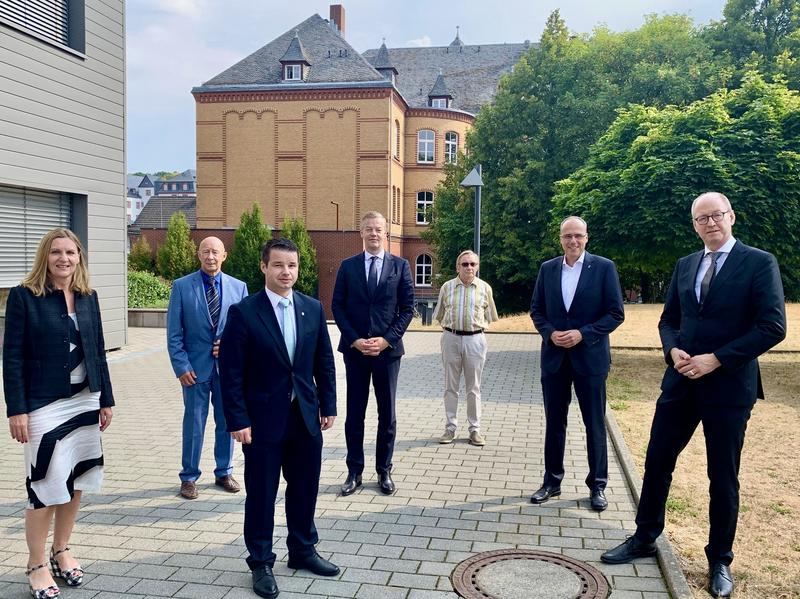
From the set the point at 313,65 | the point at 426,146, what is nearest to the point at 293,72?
the point at 313,65

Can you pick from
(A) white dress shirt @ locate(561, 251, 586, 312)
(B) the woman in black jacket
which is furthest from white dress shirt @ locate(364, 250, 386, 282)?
(B) the woman in black jacket

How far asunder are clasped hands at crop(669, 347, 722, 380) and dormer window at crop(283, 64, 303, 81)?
41103 mm

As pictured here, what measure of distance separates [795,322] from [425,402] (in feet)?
50.6

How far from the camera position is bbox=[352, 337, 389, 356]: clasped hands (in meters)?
6.11

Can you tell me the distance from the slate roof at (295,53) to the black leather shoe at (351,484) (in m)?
39.6

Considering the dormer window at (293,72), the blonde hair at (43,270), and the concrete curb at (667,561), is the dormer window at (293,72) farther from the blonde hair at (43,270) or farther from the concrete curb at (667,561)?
the blonde hair at (43,270)

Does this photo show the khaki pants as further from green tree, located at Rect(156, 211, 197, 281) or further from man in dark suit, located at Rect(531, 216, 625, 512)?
green tree, located at Rect(156, 211, 197, 281)

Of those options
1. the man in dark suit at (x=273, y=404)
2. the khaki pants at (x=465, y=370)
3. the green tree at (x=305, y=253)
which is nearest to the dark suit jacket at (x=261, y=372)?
the man in dark suit at (x=273, y=404)

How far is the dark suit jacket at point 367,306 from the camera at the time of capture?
20.5 ft

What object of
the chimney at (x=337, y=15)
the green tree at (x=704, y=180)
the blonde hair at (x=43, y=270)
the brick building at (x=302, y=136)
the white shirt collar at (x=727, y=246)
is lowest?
the blonde hair at (x=43, y=270)

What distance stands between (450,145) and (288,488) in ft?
151

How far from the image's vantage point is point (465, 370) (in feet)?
26.9

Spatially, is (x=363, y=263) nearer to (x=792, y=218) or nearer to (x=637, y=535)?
(x=637, y=535)

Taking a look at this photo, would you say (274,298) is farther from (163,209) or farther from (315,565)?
(163,209)
